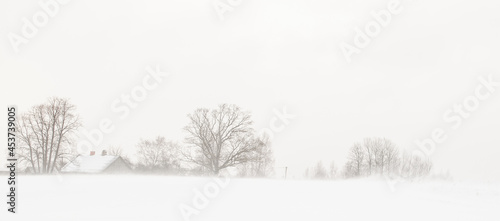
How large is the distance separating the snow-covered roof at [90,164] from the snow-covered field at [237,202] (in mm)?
55232

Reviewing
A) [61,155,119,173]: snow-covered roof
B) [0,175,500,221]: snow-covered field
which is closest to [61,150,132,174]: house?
[61,155,119,173]: snow-covered roof

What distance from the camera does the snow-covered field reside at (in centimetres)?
1186

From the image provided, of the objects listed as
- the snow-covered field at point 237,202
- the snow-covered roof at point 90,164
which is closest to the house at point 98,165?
the snow-covered roof at point 90,164

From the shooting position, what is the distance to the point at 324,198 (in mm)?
16219

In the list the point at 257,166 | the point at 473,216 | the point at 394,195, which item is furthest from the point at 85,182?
the point at 257,166

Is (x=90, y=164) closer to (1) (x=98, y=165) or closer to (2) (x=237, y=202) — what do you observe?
(1) (x=98, y=165)

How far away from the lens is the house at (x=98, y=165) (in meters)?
70.8

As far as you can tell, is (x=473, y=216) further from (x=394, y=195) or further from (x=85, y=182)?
(x=85, y=182)

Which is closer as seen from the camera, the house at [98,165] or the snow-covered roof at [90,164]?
the snow-covered roof at [90,164]

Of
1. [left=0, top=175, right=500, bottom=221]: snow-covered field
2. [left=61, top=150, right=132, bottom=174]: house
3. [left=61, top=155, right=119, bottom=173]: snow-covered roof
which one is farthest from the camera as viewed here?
[left=61, top=150, right=132, bottom=174]: house

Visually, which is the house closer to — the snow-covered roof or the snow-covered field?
the snow-covered roof

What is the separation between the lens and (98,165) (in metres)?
72.0

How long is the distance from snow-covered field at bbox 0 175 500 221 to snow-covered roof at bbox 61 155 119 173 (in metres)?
55.2

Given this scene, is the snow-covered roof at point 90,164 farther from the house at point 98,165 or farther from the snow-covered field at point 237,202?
the snow-covered field at point 237,202
